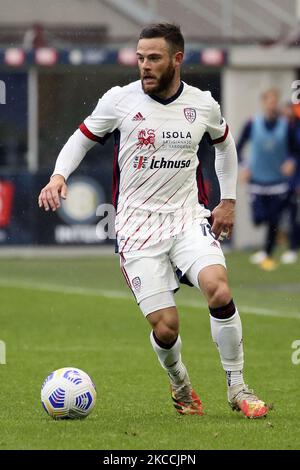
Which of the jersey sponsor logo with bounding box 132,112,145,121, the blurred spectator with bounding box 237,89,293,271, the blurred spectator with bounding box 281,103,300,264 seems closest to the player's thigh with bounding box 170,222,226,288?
the jersey sponsor logo with bounding box 132,112,145,121

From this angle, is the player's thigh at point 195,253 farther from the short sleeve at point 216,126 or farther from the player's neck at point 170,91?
the player's neck at point 170,91

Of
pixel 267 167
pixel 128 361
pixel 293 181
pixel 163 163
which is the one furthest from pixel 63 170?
pixel 293 181

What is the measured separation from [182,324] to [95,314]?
119 cm

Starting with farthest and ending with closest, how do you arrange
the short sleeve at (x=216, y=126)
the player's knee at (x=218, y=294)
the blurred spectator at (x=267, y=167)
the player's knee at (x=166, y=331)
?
the blurred spectator at (x=267, y=167) → the short sleeve at (x=216, y=126) → the player's knee at (x=166, y=331) → the player's knee at (x=218, y=294)

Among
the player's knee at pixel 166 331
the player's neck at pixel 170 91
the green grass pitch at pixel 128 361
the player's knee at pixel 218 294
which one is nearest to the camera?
the green grass pitch at pixel 128 361

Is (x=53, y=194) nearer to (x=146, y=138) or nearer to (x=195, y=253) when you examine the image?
(x=146, y=138)

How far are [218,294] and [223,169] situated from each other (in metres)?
1.02

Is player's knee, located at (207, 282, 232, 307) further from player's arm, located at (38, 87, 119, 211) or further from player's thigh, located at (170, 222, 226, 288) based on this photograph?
player's arm, located at (38, 87, 119, 211)

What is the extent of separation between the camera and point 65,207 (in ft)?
71.8

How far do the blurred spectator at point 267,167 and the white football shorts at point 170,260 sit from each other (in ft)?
39.1

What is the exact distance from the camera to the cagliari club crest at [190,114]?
7844 mm

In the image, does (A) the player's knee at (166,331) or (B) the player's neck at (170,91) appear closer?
(A) the player's knee at (166,331)

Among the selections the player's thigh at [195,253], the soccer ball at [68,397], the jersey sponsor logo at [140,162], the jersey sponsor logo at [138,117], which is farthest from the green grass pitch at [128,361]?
the jersey sponsor logo at [138,117]
